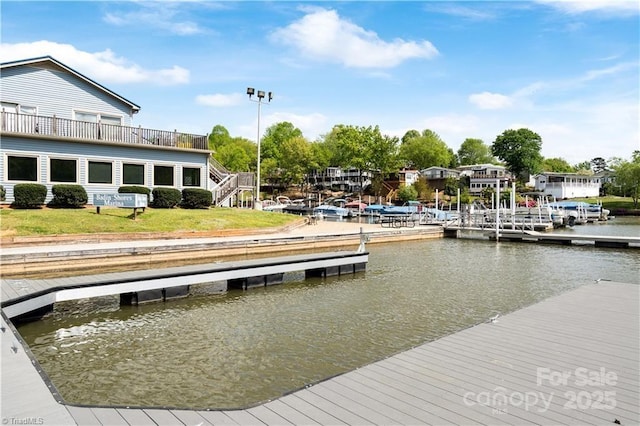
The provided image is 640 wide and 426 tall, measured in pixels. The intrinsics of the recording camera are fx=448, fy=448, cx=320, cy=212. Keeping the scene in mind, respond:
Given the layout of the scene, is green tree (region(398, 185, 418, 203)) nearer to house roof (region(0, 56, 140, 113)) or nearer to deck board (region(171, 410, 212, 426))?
house roof (region(0, 56, 140, 113))

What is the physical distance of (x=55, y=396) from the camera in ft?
15.9

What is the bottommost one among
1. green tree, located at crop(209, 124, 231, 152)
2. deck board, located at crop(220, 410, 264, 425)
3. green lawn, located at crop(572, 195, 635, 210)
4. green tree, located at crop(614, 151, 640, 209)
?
deck board, located at crop(220, 410, 264, 425)

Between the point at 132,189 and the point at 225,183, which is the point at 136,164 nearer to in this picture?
the point at 132,189

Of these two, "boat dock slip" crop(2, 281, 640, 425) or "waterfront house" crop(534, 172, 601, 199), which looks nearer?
"boat dock slip" crop(2, 281, 640, 425)

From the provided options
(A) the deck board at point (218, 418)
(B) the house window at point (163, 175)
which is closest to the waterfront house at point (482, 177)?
(B) the house window at point (163, 175)

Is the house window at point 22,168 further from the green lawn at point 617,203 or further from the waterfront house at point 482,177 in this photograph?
the green lawn at point 617,203

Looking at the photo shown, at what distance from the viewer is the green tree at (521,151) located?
9925 cm

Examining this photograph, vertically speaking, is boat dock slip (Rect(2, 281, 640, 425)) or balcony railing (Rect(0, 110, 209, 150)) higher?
balcony railing (Rect(0, 110, 209, 150))

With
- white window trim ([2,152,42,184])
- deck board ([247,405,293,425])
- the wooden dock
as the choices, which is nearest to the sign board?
white window trim ([2,152,42,184])

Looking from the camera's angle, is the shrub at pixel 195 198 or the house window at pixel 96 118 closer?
the house window at pixel 96 118

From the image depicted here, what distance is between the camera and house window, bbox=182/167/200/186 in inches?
1154

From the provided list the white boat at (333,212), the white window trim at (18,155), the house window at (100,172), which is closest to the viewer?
the white window trim at (18,155)

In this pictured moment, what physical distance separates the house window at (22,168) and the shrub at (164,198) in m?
6.05

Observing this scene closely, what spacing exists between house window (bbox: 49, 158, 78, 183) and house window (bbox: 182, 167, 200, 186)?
6.39 metres
